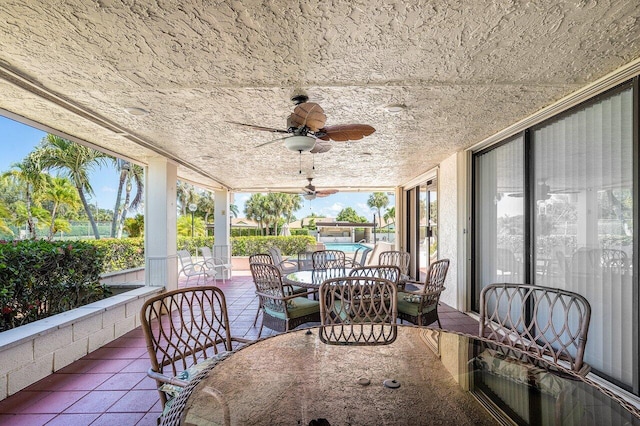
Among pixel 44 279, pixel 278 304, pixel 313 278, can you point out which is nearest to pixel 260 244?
pixel 313 278

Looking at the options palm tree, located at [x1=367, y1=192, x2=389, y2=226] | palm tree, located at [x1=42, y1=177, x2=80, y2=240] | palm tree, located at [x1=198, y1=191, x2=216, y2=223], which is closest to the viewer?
palm tree, located at [x1=42, y1=177, x2=80, y2=240]

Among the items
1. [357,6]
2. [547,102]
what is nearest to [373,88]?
[357,6]

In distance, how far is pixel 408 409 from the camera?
92 centimetres

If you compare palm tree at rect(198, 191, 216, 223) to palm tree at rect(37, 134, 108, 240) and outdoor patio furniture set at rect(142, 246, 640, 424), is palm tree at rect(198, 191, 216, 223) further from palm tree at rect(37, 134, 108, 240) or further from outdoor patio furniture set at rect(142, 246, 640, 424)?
outdoor patio furniture set at rect(142, 246, 640, 424)

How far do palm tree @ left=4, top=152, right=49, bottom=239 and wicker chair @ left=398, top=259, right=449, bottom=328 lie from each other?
35.0ft

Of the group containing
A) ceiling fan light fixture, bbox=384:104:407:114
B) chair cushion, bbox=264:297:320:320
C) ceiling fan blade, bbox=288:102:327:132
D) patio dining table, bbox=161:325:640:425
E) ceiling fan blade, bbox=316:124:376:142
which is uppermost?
ceiling fan light fixture, bbox=384:104:407:114

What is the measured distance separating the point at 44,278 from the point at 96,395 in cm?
134

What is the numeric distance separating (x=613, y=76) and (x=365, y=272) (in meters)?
2.40

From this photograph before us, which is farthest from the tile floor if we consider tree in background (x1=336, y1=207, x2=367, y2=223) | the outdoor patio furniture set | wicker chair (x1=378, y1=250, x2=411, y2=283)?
tree in background (x1=336, y1=207, x2=367, y2=223)

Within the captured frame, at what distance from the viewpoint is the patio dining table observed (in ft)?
2.88

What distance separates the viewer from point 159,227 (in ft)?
14.3

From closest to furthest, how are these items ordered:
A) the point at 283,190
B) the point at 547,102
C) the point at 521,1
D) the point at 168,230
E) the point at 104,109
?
the point at 521,1, the point at 547,102, the point at 104,109, the point at 168,230, the point at 283,190

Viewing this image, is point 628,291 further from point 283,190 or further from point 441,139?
point 283,190

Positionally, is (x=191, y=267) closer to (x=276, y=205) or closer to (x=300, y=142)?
(x=300, y=142)
